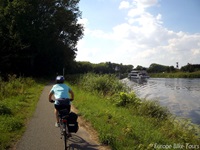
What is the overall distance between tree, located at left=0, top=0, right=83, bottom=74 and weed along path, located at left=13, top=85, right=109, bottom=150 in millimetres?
27112

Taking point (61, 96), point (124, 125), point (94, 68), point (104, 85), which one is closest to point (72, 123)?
point (61, 96)

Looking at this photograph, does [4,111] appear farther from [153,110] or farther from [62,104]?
[153,110]

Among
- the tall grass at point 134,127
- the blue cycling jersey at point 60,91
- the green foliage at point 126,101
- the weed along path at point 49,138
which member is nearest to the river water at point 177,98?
the green foliage at point 126,101

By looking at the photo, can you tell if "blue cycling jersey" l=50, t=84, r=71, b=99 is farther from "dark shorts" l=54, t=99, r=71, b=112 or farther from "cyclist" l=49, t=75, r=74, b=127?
"dark shorts" l=54, t=99, r=71, b=112

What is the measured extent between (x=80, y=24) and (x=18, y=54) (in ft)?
50.6

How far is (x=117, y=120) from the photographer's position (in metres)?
10.1

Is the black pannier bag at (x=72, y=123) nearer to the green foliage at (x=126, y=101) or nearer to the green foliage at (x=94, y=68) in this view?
the green foliage at (x=126, y=101)

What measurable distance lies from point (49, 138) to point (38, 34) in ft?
107

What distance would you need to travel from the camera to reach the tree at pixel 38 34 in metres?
36.8

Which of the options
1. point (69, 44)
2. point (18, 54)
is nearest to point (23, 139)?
point (18, 54)

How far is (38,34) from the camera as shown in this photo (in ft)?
126

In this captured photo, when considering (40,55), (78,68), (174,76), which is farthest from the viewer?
(174,76)

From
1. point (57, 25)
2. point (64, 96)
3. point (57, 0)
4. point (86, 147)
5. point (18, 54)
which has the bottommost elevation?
point (86, 147)

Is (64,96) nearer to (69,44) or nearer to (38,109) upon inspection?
(38,109)
